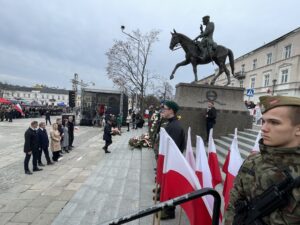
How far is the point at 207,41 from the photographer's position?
449 inches

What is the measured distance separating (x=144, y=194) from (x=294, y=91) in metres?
35.2

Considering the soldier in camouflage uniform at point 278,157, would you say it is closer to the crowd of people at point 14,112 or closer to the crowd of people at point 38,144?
the crowd of people at point 38,144

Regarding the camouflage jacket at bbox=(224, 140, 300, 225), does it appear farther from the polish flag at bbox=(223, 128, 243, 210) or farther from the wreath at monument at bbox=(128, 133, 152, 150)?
the wreath at monument at bbox=(128, 133, 152, 150)

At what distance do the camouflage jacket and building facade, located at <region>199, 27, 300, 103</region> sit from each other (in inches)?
1152

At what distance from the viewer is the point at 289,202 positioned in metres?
1.41

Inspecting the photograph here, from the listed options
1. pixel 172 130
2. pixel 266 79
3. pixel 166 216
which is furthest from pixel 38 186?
pixel 266 79

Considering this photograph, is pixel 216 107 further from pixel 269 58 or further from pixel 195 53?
pixel 269 58

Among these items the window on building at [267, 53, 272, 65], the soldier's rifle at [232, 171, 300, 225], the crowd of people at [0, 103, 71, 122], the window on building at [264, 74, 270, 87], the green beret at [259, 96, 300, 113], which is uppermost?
the window on building at [267, 53, 272, 65]

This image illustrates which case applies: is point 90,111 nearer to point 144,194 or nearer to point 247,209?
point 144,194

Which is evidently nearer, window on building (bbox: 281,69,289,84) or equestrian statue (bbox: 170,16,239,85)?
equestrian statue (bbox: 170,16,239,85)

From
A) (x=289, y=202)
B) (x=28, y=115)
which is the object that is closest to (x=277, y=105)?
(x=289, y=202)

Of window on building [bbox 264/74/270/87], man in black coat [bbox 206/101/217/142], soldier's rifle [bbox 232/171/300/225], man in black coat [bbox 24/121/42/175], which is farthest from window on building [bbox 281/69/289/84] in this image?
soldier's rifle [bbox 232/171/300/225]

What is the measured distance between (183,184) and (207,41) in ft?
32.2

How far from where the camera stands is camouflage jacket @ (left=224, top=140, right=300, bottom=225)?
142cm
